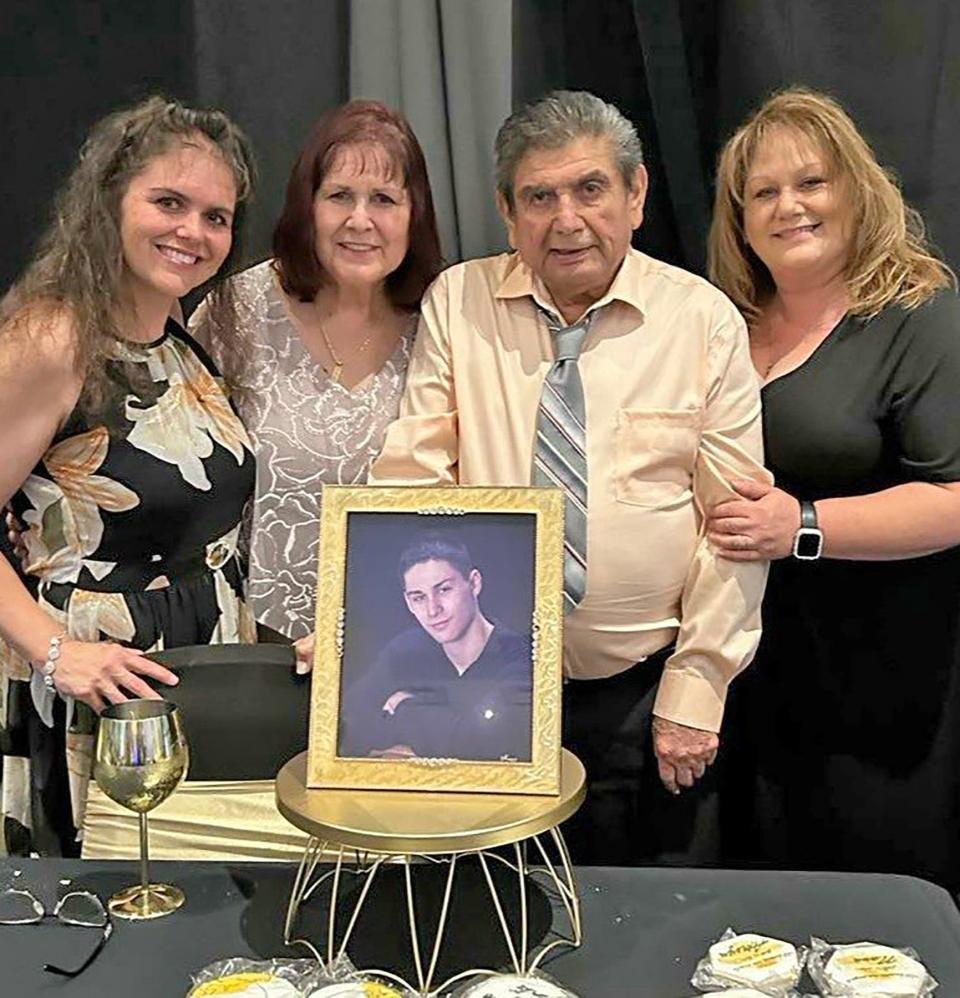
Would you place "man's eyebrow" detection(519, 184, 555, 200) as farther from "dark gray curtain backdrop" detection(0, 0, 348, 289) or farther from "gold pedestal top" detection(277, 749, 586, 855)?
"gold pedestal top" detection(277, 749, 586, 855)

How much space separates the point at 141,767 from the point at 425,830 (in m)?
0.31

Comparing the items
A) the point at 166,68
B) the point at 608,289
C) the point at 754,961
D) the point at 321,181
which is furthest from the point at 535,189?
the point at 754,961

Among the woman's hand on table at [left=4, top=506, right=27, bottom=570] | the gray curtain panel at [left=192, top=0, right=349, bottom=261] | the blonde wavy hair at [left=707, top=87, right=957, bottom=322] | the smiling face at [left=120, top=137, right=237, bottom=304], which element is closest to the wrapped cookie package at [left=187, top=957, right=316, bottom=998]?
the woman's hand on table at [left=4, top=506, right=27, bottom=570]

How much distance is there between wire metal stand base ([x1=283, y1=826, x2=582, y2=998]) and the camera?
1154mm

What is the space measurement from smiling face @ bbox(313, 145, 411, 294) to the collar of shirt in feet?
0.65

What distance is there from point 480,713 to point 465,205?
1479mm

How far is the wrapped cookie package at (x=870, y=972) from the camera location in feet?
3.61

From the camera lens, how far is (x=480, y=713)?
1239mm

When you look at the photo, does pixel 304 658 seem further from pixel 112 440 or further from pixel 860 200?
pixel 860 200

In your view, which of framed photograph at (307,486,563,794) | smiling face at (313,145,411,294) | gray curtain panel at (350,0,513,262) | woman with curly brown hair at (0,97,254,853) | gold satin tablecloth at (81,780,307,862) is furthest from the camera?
gray curtain panel at (350,0,513,262)

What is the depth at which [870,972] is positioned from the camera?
1120mm

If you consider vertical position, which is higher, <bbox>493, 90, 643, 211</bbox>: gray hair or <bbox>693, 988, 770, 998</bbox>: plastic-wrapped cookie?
<bbox>493, 90, 643, 211</bbox>: gray hair

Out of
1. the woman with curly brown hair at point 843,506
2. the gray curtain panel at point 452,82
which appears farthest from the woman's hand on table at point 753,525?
the gray curtain panel at point 452,82

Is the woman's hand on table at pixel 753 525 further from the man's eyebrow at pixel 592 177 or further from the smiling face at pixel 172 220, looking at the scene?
the smiling face at pixel 172 220
